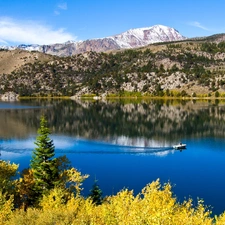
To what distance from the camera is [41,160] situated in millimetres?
53000

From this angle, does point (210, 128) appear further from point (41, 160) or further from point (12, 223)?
point (12, 223)

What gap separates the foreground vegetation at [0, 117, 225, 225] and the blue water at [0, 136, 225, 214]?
10.9 metres

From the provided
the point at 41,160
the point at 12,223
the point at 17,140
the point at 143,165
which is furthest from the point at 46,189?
the point at 17,140

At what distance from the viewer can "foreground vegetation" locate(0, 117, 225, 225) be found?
30.1 m

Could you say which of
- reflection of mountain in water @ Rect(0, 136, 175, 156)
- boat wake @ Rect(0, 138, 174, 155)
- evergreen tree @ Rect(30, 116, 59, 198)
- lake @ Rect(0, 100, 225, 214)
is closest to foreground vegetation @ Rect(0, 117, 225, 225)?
evergreen tree @ Rect(30, 116, 59, 198)

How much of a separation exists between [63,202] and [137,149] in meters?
58.2

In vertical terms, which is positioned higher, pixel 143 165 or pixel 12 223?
pixel 12 223

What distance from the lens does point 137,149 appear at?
100 metres

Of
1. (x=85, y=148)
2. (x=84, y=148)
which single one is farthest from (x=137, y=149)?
(x=84, y=148)

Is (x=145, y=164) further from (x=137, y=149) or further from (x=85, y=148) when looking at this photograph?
(x=85, y=148)

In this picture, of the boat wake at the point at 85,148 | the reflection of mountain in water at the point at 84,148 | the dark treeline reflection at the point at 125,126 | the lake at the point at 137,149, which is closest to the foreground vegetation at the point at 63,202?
the lake at the point at 137,149

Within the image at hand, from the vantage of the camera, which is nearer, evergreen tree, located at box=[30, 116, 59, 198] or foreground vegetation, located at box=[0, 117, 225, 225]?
foreground vegetation, located at box=[0, 117, 225, 225]

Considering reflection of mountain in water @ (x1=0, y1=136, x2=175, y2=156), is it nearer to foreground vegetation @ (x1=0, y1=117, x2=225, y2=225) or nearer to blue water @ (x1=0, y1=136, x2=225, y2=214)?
blue water @ (x1=0, y1=136, x2=225, y2=214)

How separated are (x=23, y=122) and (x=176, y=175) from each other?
97.5 m
